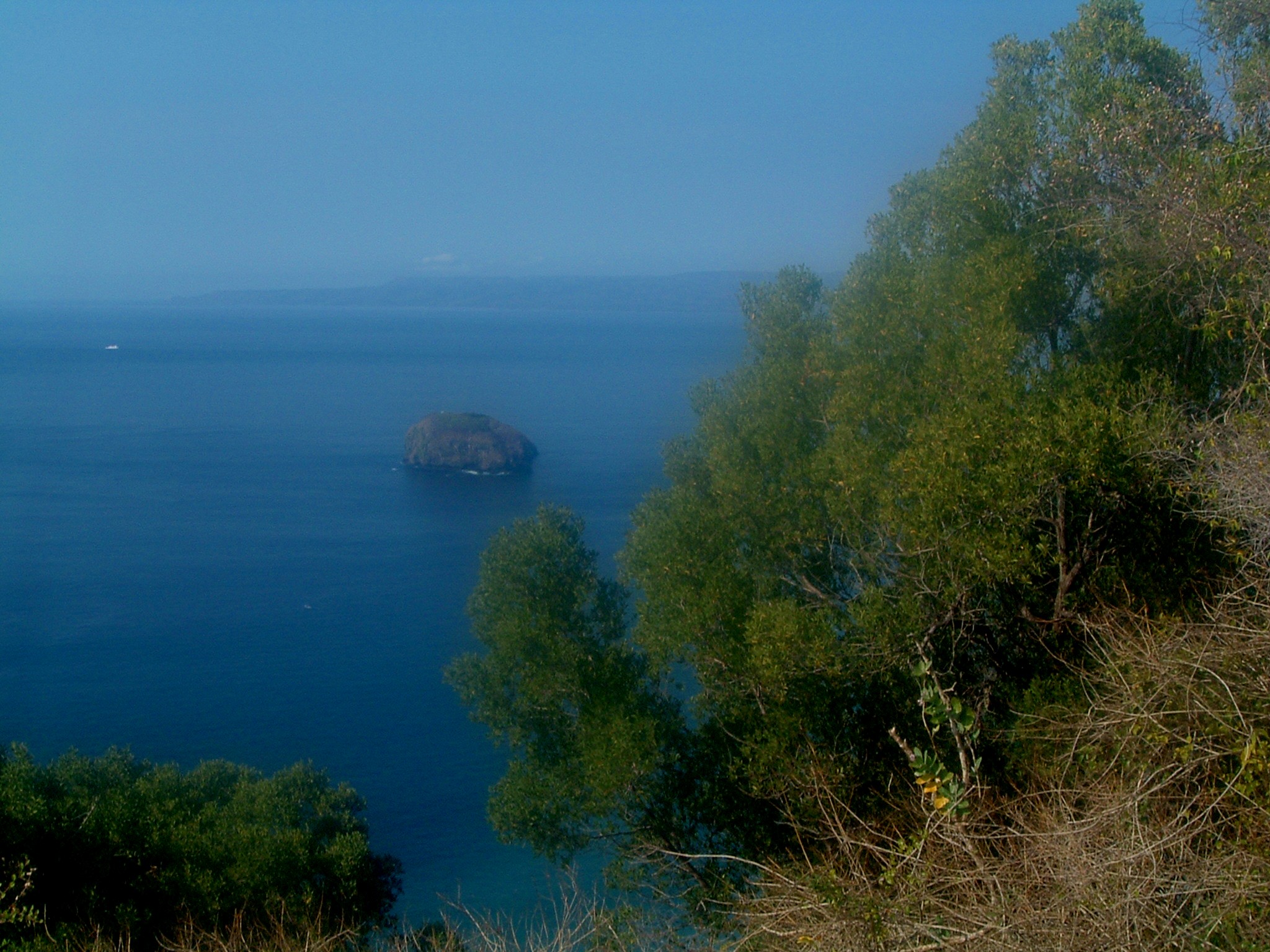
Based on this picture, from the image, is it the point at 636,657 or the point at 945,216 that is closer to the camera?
the point at 945,216

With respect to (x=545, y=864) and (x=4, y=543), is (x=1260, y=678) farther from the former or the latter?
(x=4, y=543)

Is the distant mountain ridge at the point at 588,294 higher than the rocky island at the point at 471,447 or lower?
higher

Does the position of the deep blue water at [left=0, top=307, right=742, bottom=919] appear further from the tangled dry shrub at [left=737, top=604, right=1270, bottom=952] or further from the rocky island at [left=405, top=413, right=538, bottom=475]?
the tangled dry shrub at [left=737, top=604, right=1270, bottom=952]

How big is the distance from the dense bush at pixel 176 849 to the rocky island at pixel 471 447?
145 ft

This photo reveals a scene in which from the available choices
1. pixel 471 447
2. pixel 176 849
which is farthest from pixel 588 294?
pixel 176 849

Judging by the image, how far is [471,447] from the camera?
59.2 m

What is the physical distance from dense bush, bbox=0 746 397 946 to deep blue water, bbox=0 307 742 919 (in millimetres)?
7150

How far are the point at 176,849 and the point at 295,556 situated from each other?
3570cm

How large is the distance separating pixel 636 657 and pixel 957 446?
4821mm

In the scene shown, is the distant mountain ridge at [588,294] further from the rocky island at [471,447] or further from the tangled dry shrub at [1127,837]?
the tangled dry shrub at [1127,837]

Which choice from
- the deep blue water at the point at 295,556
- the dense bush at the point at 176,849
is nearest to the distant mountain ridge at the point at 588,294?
the deep blue water at the point at 295,556

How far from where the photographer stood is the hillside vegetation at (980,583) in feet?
13.5

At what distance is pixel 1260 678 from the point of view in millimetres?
4594

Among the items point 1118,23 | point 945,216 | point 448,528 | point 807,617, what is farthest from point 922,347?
point 448,528
